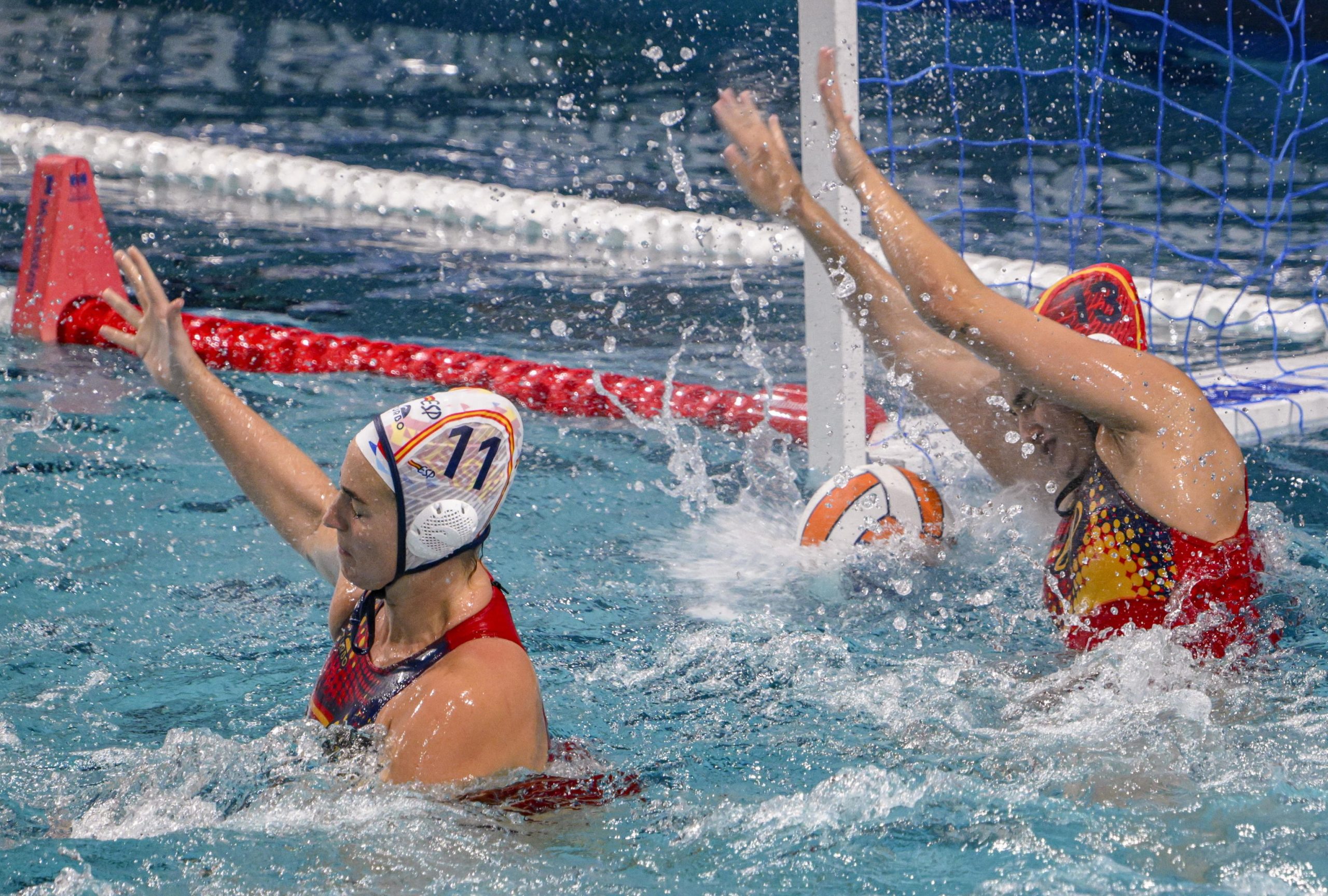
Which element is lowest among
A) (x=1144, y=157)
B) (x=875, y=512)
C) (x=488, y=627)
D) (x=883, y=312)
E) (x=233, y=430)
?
(x=875, y=512)

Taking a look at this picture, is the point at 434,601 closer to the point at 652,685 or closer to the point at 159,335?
the point at 159,335

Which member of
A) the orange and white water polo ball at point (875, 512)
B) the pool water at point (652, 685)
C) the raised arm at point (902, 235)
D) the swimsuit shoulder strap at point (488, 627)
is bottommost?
the pool water at point (652, 685)

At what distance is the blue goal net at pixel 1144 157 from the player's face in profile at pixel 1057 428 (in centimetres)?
92

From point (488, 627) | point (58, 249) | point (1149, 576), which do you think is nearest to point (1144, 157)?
point (58, 249)

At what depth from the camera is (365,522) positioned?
198cm

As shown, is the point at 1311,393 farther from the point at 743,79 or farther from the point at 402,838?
the point at 743,79

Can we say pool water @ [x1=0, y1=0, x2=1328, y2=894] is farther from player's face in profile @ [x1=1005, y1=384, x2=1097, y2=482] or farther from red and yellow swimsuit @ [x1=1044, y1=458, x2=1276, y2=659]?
Result: player's face in profile @ [x1=1005, y1=384, x2=1097, y2=482]

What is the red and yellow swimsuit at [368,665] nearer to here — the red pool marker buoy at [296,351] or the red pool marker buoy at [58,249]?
the red pool marker buoy at [296,351]

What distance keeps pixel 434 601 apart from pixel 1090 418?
1.23 m

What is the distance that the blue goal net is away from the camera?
17.5 feet

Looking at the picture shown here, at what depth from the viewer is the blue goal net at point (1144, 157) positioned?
532 cm

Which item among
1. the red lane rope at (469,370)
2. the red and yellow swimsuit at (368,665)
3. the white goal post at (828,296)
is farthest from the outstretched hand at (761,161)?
the red lane rope at (469,370)

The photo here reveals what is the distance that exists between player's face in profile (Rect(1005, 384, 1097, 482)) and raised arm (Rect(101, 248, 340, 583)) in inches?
53.2

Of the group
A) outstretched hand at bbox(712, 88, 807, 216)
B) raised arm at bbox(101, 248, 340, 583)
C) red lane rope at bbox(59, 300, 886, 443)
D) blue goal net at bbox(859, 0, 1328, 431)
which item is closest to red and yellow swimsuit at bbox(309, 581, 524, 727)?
raised arm at bbox(101, 248, 340, 583)
